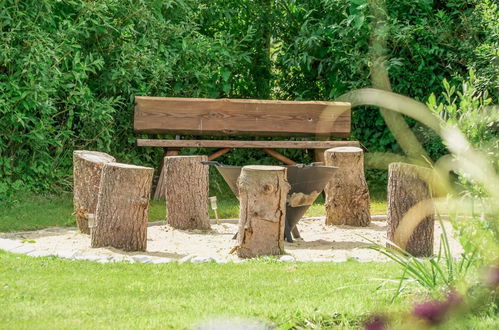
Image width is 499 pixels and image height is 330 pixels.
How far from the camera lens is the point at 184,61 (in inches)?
486

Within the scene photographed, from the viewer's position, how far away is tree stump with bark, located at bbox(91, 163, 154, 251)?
23.5 ft

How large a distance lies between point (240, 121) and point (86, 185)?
143 inches

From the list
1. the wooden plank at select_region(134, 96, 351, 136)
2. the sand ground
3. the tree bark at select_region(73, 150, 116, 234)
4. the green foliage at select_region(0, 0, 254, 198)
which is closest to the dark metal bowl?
the sand ground

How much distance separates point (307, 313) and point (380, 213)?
5542 millimetres

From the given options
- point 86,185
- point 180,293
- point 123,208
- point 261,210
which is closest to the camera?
point 180,293

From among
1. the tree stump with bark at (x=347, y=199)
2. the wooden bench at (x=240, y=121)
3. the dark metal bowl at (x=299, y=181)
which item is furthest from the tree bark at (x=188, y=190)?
the wooden bench at (x=240, y=121)

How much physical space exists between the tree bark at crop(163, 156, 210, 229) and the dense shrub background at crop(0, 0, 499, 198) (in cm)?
231

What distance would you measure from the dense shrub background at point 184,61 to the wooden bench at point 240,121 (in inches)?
20.2

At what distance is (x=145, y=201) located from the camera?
7.21 metres

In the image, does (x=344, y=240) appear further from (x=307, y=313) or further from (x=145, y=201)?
(x=307, y=313)

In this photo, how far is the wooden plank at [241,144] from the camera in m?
11.1

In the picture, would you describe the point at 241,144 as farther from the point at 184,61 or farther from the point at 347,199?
the point at 347,199

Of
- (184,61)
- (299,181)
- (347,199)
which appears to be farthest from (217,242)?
(184,61)

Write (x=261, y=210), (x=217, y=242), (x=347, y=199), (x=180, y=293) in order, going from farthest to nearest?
1. (x=347, y=199)
2. (x=217, y=242)
3. (x=261, y=210)
4. (x=180, y=293)
